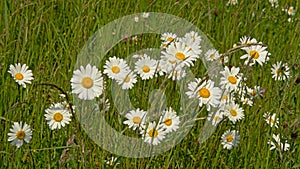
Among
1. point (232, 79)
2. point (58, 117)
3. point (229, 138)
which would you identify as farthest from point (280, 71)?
point (58, 117)

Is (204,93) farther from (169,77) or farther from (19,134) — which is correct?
(19,134)

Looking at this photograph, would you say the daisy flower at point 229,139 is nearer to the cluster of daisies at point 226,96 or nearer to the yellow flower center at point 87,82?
the cluster of daisies at point 226,96

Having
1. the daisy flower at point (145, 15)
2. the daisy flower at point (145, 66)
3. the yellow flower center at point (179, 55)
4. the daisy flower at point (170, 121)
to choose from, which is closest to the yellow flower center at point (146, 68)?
the daisy flower at point (145, 66)

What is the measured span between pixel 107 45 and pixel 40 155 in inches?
26.7

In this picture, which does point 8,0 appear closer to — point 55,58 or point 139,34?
point 55,58

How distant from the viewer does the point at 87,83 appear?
1.16m

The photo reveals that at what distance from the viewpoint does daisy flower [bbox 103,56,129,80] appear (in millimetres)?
1352

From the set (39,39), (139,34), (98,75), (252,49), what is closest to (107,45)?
(139,34)

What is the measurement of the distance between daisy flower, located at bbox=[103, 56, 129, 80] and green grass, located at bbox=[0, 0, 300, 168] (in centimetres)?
9

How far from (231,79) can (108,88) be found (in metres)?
0.39

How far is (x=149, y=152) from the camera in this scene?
3.84ft

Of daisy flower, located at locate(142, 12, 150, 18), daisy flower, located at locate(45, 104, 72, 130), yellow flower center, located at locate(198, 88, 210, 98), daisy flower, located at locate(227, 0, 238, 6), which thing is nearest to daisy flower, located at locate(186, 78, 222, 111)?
yellow flower center, located at locate(198, 88, 210, 98)

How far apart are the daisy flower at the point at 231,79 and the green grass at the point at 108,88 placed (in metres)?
0.10

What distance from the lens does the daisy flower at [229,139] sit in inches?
51.7
